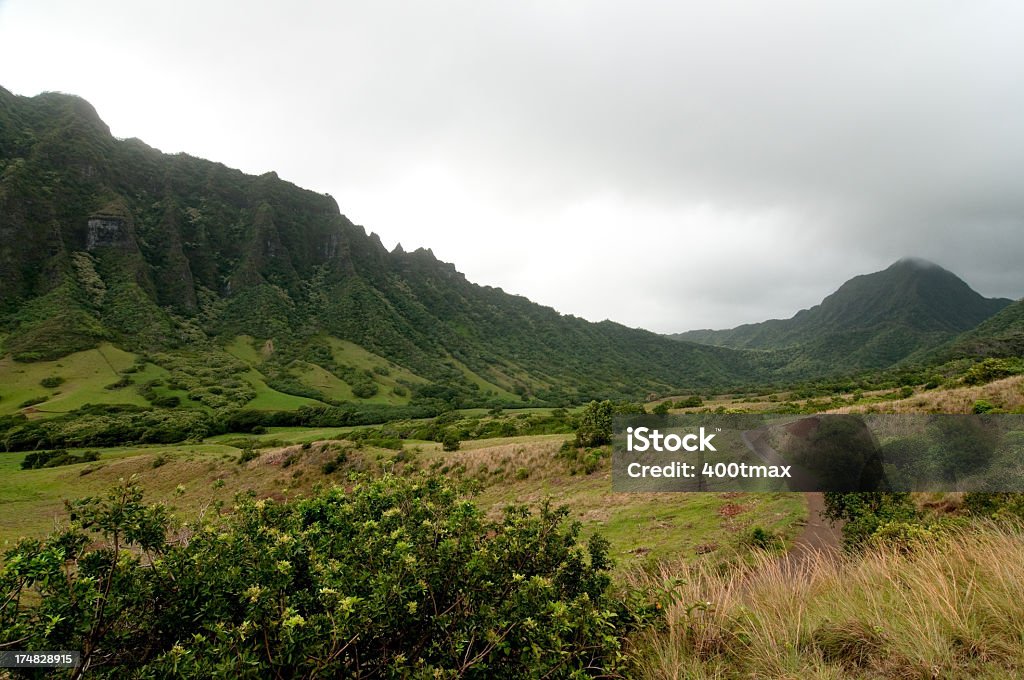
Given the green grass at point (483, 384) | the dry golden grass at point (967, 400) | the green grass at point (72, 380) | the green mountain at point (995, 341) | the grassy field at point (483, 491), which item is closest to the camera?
the grassy field at point (483, 491)

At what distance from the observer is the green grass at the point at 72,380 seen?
81725 mm

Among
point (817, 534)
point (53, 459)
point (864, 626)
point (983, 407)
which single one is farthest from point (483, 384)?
point (864, 626)

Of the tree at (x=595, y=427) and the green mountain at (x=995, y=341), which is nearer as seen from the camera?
the tree at (x=595, y=427)

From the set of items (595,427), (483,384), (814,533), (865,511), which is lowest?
(483,384)

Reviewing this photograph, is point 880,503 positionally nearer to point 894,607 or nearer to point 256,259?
point 894,607

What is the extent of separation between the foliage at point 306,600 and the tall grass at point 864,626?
835mm

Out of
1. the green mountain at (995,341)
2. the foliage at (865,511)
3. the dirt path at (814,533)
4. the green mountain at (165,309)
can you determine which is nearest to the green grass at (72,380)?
the green mountain at (165,309)

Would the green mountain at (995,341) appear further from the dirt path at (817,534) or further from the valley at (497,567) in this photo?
the dirt path at (817,534)

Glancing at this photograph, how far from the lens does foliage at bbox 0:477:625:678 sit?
11.0 ft

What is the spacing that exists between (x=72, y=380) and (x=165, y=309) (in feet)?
199

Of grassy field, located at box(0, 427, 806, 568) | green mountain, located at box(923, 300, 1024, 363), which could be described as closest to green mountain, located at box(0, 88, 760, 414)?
grassy field, located at box(0, 427, 806, 568)

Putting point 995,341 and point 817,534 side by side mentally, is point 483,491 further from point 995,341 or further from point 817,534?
point 995,341

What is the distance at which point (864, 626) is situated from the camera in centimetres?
446

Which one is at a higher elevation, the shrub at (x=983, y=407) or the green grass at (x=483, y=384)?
the shrub at (x=983, y=407)
